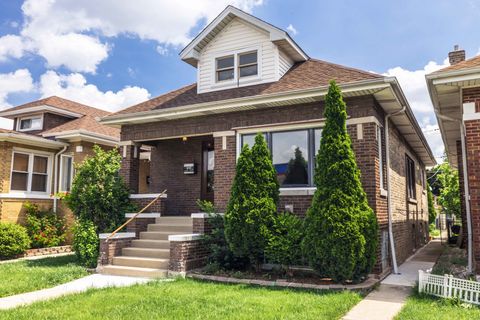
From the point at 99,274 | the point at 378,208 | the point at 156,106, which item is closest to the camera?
the point at 378,208

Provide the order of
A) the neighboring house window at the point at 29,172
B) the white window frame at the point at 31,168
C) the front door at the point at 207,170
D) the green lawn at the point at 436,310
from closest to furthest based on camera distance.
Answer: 1. the green lawn at the point at 436,310
2. the front door at the point at 207,170
3. the white window frame at the point at 31,168
4. the neighboring house window at the point at 29,172

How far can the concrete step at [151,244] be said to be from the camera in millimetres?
9922

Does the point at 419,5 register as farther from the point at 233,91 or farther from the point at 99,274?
the point at 99,274

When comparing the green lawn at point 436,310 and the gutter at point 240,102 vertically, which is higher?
the gutter at point 240,102

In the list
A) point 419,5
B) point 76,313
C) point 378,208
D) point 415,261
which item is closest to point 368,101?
point 378,208

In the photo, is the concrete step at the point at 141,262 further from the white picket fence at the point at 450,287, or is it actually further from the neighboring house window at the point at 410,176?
the neighboring house window at the point at 410,176

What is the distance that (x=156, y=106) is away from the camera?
39.2 feet

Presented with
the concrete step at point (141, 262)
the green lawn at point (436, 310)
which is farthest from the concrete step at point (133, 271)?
the green lawn at point (436, 310)

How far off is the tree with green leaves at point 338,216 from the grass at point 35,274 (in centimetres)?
522

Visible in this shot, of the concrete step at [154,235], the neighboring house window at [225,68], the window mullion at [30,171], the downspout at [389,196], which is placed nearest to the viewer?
the downspout at [389,196]

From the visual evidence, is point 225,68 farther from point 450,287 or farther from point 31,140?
point 450,287

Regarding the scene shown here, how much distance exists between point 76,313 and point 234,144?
572cm

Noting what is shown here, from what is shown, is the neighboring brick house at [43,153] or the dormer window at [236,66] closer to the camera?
the dormer window at [236,66]

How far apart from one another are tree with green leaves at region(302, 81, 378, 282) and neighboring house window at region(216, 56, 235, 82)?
4.37 meters
